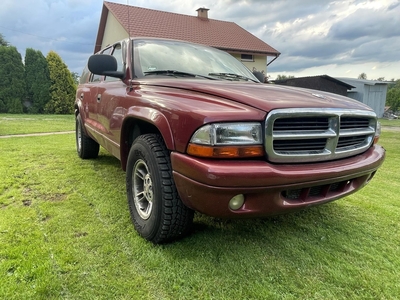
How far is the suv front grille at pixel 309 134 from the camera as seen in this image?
180 cm

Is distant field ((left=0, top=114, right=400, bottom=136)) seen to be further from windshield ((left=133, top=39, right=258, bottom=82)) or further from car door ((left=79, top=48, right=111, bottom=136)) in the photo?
windshield ((left=133, top=39, right=258, bottom=82))

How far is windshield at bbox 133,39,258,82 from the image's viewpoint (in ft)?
9.37

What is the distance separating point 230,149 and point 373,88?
28941 millimetres

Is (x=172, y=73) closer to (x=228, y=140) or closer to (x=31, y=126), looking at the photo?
Answer: (x=228, y=140)

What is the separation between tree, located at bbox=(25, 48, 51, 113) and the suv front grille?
18945 millimetres

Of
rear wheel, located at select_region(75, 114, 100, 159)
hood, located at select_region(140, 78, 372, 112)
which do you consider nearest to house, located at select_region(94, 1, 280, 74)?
rear wheel, located at select_region(75, 114, 100, 159)

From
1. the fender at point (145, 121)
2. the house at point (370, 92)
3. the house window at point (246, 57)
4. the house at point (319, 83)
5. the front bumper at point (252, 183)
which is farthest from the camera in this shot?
the house at point (370, 92)

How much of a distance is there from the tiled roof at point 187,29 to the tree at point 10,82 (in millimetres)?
5783

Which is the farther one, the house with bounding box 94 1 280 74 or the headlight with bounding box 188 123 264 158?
the house with bounding box 94 1 280 74

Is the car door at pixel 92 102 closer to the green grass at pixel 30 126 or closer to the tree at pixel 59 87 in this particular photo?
the green grass at pixel 30 126

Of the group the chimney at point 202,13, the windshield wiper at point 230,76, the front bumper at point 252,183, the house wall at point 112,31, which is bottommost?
the front bumper at point 252,183

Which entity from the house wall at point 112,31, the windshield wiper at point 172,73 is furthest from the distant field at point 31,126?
the windshield wiper at point 172,73

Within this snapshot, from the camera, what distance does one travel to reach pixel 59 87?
17906 mm

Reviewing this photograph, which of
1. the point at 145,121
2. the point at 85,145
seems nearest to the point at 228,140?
the point at 145,121
